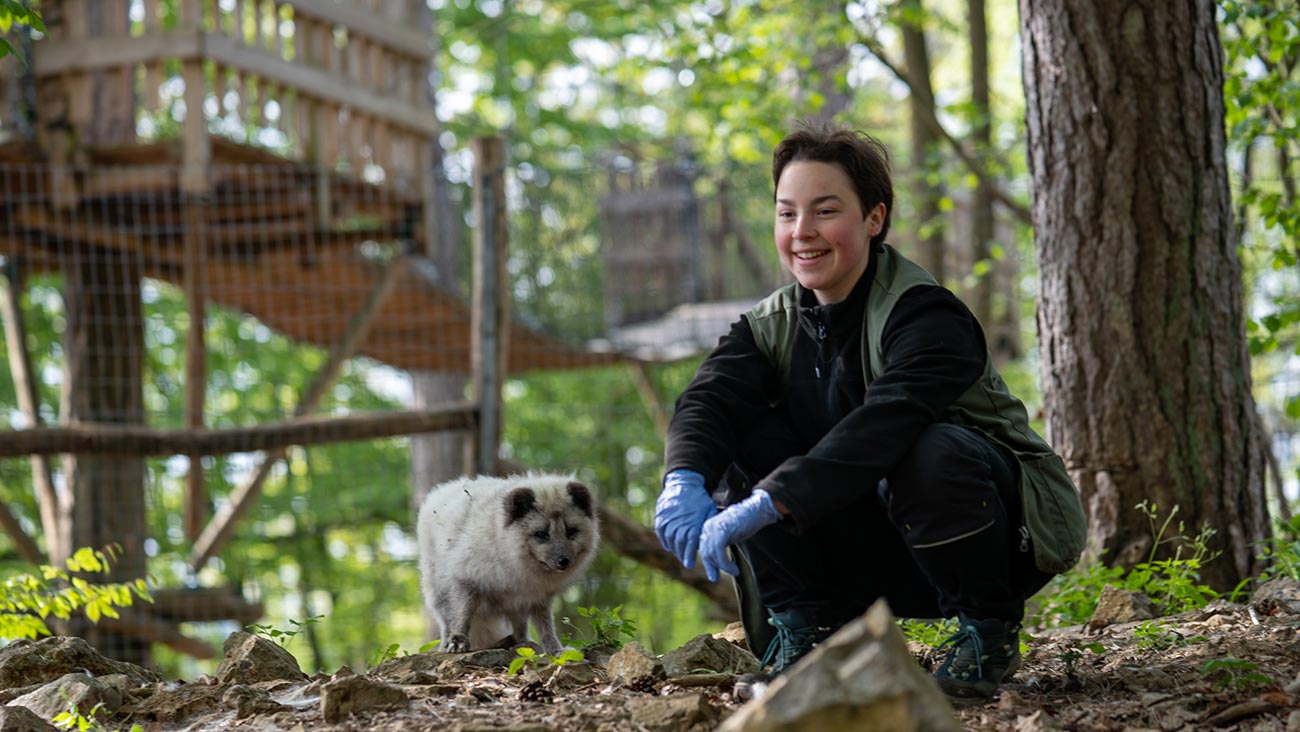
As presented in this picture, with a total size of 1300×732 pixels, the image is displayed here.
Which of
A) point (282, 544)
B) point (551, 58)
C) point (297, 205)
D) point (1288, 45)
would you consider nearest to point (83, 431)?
point (297, 205)

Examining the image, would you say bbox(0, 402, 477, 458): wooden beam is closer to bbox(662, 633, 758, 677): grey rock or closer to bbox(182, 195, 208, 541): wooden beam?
bbox(182, 195, 208, 541): wooden beam

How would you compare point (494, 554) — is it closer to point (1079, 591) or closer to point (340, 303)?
point (1079, 591)

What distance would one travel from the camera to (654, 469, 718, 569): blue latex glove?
345 cm

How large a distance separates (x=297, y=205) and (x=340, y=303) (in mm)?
1918

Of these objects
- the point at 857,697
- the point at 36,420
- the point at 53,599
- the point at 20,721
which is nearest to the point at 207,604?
the point at 36,420

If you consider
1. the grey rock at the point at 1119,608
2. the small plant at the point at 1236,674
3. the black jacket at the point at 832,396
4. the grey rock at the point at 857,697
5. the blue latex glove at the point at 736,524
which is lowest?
the grey rock at the point at 1119,608

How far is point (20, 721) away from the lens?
135 inches

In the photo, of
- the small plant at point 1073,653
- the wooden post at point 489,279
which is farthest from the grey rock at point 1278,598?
the wooden post at point 489,279

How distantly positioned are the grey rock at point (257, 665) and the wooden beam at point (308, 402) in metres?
4.66

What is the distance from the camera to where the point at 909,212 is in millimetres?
12164

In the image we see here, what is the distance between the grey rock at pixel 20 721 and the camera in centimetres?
338

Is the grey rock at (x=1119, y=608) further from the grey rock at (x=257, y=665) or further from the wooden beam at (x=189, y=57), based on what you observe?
the wooden beam at (x=189, y=57)

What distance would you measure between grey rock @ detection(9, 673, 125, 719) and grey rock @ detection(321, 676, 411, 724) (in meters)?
0.75

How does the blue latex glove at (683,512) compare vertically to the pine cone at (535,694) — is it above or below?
above
